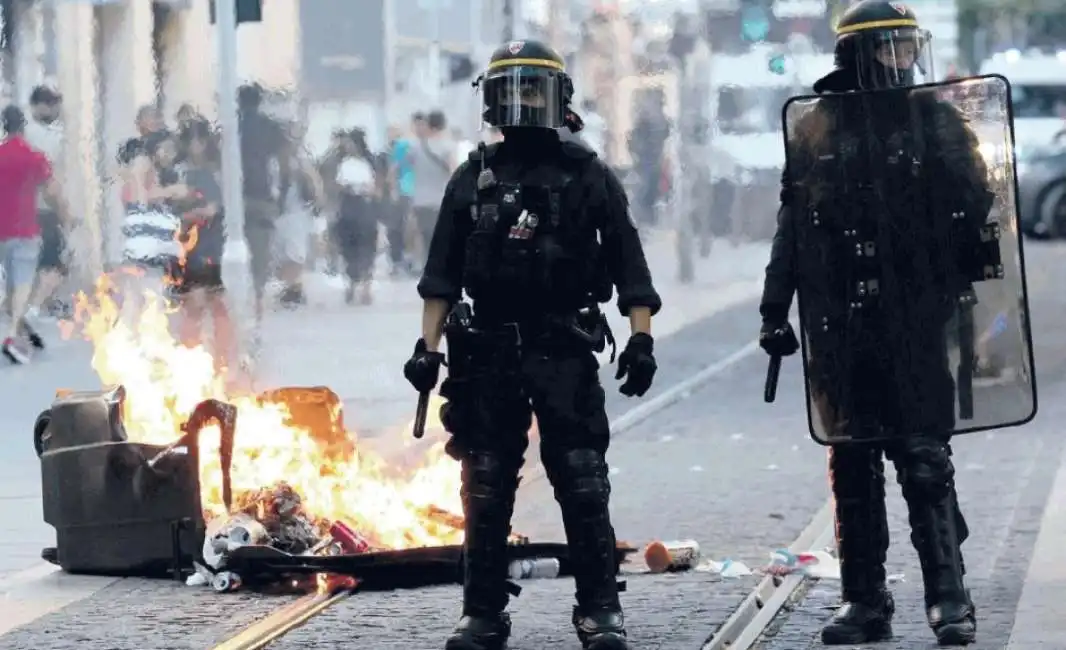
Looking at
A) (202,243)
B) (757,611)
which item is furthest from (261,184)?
(757,611)

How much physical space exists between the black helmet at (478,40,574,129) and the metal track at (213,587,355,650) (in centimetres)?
163

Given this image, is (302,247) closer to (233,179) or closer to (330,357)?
(330,357)

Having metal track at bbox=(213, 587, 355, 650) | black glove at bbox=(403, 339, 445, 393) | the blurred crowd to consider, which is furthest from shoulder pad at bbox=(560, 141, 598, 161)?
the blurred crowd

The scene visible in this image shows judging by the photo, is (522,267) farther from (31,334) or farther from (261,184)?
(261,184)

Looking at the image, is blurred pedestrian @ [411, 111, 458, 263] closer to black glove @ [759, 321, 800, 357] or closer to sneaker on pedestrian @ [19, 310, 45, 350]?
sneaker on pedestrian @ [19, 310, 45, 350]

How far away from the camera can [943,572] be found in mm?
7262

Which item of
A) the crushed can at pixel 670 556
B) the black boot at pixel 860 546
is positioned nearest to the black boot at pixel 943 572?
the black boot at pixel 860 546

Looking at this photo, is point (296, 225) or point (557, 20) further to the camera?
point (557, 20)

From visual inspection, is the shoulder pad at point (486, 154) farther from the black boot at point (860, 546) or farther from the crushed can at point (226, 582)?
the crushed can at point (226, 582)

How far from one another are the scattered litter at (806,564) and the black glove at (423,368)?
2.09 metres

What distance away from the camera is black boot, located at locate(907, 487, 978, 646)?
23.7 ft

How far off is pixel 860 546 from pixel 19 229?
11548 mm

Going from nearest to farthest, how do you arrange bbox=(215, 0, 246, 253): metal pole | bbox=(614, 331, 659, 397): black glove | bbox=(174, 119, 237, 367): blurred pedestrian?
bbox=(614, 331, 659, 397): black glove → bbox=(174, 119, 237, 367): blurred pedestrian → bbox=(215, 0, 246, 253): metal pole

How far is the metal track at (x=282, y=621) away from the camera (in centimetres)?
746
